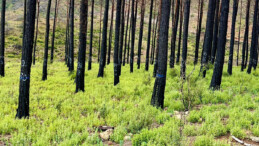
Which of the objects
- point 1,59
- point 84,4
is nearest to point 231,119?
point 84,4

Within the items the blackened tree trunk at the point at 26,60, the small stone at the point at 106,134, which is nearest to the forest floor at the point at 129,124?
the small stone at the point at 106,134

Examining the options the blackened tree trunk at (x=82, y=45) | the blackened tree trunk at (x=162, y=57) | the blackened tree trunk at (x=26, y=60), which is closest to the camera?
the blackened tree trunk at (x=26, y=60)

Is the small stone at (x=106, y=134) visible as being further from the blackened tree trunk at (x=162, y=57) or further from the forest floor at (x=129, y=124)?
the blackened tree trunk at (x=162, y=57)

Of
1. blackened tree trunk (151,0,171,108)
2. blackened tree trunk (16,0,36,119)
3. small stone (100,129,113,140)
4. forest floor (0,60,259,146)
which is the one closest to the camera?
forest floor (0,60,259,146)

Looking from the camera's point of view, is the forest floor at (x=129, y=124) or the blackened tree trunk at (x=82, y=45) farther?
the blackened tree trunk at (x=82, y=45)

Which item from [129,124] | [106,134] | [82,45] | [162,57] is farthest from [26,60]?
[162,57]

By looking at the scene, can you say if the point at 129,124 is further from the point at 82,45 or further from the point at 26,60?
the point at 82,45

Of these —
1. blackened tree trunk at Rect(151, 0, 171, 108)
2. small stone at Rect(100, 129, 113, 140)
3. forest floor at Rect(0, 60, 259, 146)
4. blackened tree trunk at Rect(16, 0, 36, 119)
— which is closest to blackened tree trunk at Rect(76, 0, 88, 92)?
forest floor at Rect(0, 60, 259, 146)

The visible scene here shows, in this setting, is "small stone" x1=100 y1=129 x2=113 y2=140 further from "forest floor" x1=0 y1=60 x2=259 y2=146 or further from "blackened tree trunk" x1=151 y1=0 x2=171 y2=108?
"blackened tree trunk" x1=151 y1=0 x2=171 y2=108

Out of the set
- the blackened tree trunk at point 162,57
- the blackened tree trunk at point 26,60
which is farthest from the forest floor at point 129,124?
the blackened tree trunk at point 162,57

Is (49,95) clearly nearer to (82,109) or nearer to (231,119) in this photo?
(82,109)

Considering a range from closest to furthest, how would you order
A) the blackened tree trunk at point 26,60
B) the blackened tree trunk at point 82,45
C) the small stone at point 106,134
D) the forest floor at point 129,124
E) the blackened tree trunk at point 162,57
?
the forest floor at point 129,124 < the small stone at point 106,134 < the blackened tree trunk at point 26,60 < the blackened tree trunk at point 162,57 < the blackened tree trunk at point 82,45

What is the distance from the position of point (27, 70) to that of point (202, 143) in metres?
5.11

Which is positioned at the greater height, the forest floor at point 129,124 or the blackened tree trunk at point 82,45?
the blackened tree trunk at point 82,45
